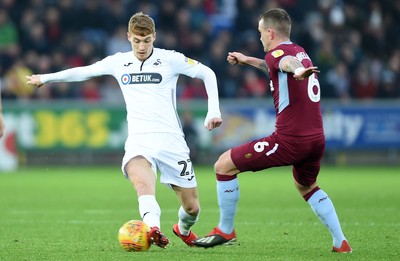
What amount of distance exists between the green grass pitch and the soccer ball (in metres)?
0.08

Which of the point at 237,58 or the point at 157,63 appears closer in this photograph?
the point at 237,58

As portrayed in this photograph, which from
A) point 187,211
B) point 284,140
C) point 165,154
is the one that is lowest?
point 187,211


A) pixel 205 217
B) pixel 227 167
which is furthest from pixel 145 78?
pixel 205 217

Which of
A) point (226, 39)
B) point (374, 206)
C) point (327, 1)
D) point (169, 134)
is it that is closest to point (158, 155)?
point (169, 134)

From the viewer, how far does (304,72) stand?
24.6 ft

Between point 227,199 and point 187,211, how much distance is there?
0.66 metres

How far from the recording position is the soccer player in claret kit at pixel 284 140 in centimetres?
810

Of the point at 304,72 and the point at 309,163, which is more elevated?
the point at 304,72

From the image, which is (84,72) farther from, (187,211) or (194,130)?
(194,130)

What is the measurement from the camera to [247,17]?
2431 centimetres

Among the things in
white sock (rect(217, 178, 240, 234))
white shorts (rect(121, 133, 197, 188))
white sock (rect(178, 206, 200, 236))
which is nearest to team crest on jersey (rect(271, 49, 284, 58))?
white sock (rect(217, 178, 240, 234))

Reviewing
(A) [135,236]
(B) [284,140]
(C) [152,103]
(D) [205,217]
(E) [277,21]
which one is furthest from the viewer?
(D) [205,217]

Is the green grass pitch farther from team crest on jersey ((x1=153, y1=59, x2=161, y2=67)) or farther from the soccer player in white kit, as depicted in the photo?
team crest on jersey ((x1=153, y1=59, x2=161, y2=67))

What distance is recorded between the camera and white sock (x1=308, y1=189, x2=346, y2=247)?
8.23 meters
